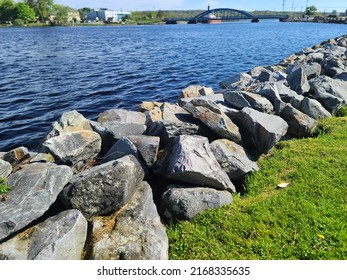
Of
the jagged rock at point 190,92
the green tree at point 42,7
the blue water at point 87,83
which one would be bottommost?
the blue water at point 87,83

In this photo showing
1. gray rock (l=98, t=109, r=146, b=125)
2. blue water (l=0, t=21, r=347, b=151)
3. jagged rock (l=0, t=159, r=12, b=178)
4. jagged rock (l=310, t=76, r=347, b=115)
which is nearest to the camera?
jagged rock (l=0, t=159, r=12, b=178)

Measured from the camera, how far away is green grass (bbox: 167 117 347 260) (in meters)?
4.23

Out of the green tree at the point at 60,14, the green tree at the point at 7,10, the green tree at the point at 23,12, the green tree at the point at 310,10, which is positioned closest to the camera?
the green tree at the point at 23,12

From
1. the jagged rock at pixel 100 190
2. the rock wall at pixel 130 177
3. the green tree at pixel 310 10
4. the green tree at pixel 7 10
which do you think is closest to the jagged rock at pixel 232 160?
the rock wall at pixel 130 177

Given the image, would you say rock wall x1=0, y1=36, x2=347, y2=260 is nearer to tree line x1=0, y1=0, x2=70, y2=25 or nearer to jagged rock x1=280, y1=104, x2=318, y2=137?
jagged rock x1=280, y1=104, x2=318, y2=137

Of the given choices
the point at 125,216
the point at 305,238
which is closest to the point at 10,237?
the point at 125,216

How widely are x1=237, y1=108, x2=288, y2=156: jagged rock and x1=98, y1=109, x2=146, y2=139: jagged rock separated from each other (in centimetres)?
252

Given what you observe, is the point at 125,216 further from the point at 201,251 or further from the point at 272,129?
the point at 272,129

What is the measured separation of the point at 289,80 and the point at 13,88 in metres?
15.5

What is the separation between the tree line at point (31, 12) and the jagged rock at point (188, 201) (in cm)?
16415

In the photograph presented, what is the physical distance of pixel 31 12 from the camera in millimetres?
150375

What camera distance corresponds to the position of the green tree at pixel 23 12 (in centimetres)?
14462

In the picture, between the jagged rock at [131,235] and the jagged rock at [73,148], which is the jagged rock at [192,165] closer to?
the jagged rock at [131,235]

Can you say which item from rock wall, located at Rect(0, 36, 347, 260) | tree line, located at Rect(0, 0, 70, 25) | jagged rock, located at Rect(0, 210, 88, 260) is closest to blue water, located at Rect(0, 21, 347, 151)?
rock wall, located at Rect(0, 36, 347, 260)
